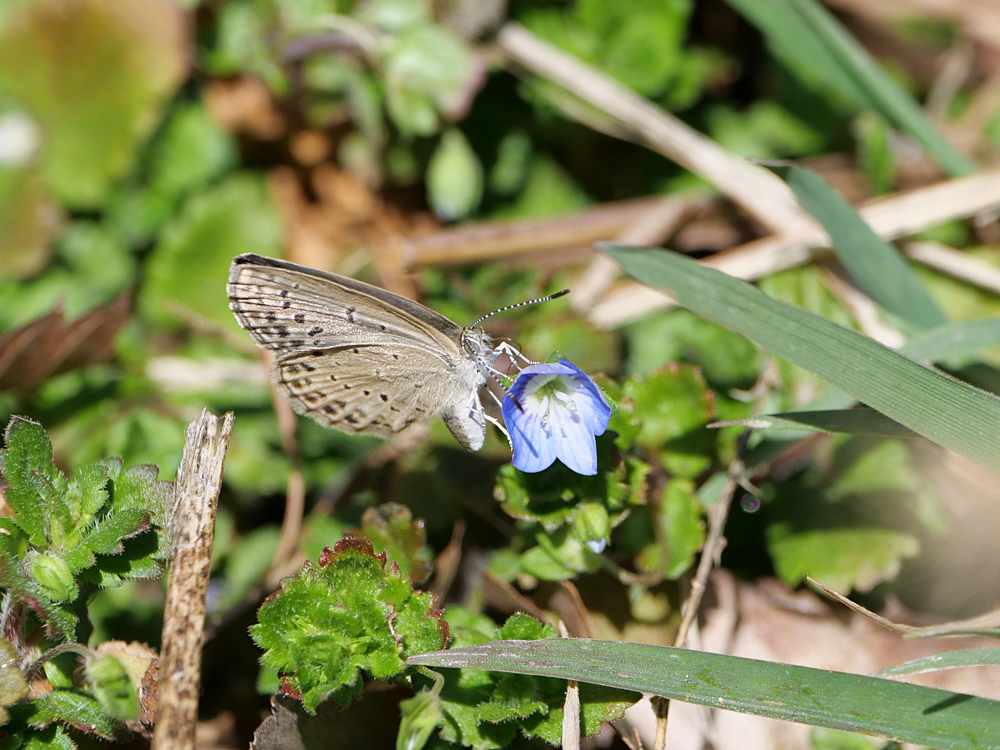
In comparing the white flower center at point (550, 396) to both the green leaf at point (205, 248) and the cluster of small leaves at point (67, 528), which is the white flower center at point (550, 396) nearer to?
the cluster of small leaves at point (67, 528)

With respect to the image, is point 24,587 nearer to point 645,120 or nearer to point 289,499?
point 289,499

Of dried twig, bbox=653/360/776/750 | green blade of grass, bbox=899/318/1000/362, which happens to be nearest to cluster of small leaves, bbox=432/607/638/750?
dried twig, bbox=653/360/776/750

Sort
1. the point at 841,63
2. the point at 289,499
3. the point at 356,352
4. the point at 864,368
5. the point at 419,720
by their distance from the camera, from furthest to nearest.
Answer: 1. the point at 841,63
2. the point at 289,499
3. the point at 356,352
4. the point at 864,368
5. the point at 419,720

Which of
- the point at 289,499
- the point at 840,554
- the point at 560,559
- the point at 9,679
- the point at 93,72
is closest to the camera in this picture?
the point at 9,679

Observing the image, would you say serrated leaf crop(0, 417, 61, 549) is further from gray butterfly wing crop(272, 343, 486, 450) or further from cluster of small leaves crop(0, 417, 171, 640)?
gray butterfly wing crop(272, 343, 486, 450)

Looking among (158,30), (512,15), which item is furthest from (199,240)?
(512,15)

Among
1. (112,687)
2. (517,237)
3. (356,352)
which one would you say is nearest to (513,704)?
(112,687)

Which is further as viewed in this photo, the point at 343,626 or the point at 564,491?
the point at 564,491
